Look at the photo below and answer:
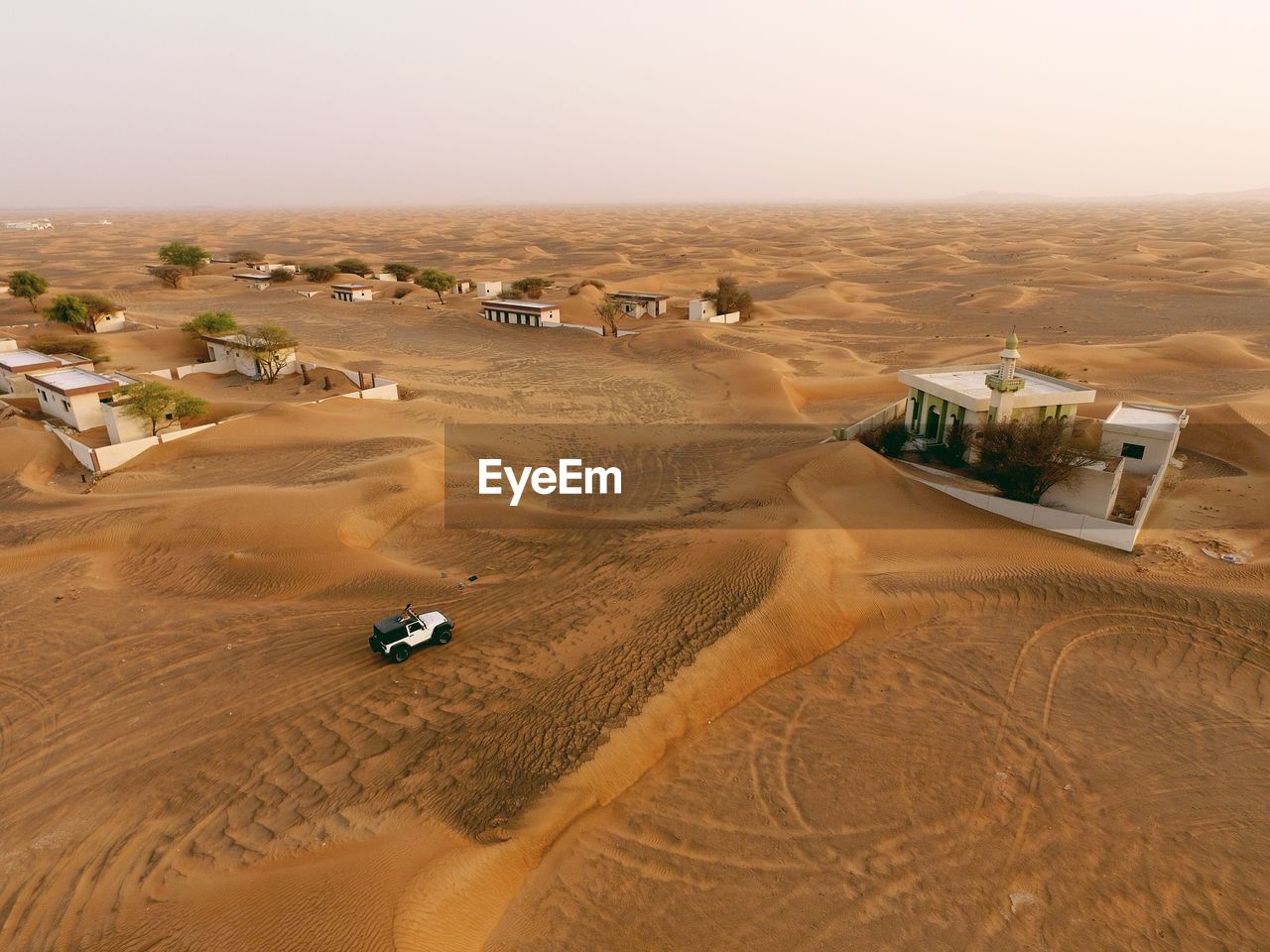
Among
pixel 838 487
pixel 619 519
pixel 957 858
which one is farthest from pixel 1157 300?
pixel 957 858

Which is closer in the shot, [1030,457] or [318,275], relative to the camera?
[1030,457]

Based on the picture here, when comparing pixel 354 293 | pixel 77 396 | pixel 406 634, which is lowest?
pixel 354 293

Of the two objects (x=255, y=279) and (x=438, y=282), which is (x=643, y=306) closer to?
(x=438, y=282)

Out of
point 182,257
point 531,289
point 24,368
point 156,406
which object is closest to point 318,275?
point 182,257

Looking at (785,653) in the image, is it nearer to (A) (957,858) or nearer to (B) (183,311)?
(A) (957,858)

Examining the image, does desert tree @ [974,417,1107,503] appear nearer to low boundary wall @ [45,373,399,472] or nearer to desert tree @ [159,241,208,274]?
low boundary wall @ [45,373,399,472]

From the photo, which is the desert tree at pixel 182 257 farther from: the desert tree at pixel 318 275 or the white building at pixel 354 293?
the white building at pixel 354 293

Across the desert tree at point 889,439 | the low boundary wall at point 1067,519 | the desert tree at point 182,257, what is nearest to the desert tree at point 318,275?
the desert tree at point 182,257
